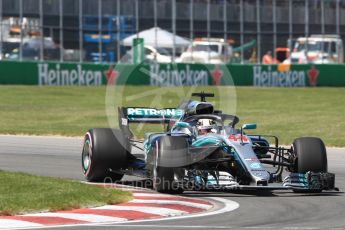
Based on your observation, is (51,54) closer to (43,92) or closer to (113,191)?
(43,92)

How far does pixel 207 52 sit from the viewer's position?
48969 mm

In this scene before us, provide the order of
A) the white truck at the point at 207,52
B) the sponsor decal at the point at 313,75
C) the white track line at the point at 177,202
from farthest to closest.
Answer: the sponsor decal at the point at 313,75 < the white truck at the point at 207,52 < the white track line at the point at 177,202

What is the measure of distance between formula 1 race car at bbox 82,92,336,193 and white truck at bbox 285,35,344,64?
3540 centimetres

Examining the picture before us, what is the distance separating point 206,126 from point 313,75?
34.8m

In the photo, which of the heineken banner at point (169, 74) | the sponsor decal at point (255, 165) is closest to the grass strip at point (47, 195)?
the sponsor decal at point (255, 165)

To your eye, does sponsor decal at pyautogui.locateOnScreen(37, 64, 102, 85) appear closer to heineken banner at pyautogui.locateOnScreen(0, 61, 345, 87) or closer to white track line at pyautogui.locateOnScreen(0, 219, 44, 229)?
heineken banner at pyautogui.locateOnScreen(0, 61, 345, 87)

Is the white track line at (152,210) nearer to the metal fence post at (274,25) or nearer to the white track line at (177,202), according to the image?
the white track line at (177,202)

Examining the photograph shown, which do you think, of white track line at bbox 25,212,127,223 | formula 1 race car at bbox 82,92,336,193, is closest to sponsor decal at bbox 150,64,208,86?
formula 1 race car at bbox 82,92,336,193

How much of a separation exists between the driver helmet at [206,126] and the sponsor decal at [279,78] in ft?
111

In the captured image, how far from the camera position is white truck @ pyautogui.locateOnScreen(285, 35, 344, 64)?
5131 centimetres

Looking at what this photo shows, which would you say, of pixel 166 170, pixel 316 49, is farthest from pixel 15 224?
pixel 316 49

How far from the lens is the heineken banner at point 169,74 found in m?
43.2

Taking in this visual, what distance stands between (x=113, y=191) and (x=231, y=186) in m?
1.64

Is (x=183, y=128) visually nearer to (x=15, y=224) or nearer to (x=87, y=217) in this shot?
(x=87, y=217)
